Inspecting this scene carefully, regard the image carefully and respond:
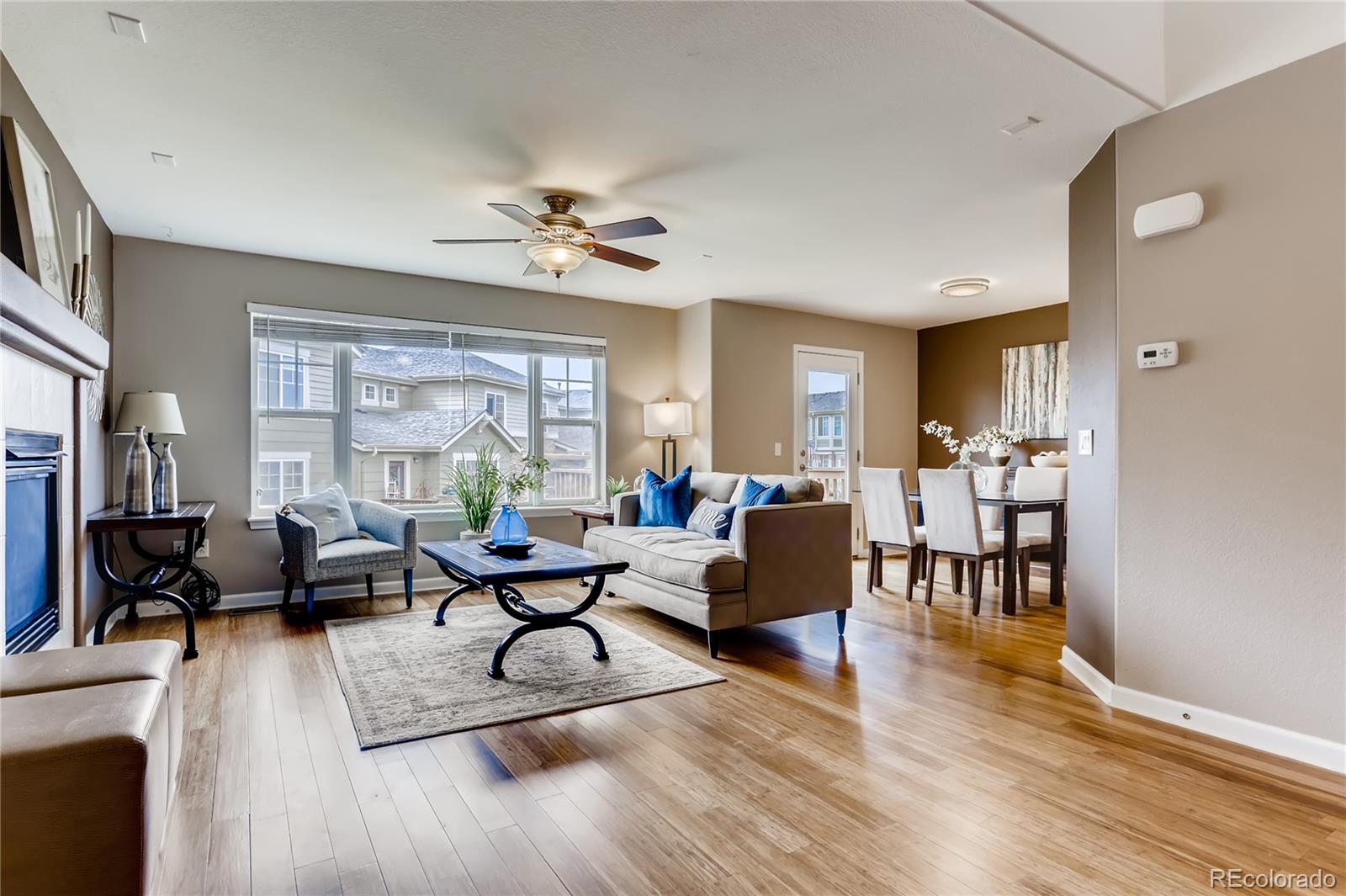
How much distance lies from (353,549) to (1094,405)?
13.8 feet

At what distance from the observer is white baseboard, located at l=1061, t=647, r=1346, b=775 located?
234cm

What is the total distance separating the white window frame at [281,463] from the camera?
191 inches

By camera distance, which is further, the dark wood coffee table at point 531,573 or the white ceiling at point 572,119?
the dark wood coffee table at point 531,573

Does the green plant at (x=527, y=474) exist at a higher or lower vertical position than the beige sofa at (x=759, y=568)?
higher

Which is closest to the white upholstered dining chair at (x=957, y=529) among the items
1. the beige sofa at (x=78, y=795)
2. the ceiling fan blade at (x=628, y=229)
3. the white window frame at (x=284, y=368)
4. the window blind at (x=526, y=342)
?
the ceiling fan blade at (x=628, y=229)

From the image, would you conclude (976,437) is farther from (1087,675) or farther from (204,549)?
(204,549)

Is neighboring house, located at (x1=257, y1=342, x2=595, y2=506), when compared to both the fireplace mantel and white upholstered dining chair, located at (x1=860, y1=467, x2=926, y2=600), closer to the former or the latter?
the fireplace mantel

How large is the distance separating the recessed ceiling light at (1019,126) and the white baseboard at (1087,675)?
7.66ft

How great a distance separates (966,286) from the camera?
18.1ft

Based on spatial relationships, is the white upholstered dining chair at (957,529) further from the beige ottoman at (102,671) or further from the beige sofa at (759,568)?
the beige ottoman at (102,671)

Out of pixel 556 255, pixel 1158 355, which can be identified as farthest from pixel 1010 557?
pixel 556 255

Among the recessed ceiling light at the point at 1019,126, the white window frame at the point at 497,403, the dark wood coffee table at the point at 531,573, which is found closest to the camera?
the recessed ceiling light at the point at 1019,126

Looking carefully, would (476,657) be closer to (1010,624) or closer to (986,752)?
(986,752)

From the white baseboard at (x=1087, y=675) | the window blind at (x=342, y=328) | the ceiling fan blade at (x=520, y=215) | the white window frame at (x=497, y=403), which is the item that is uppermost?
the ceiling fan blade at (x=520, y=215)
